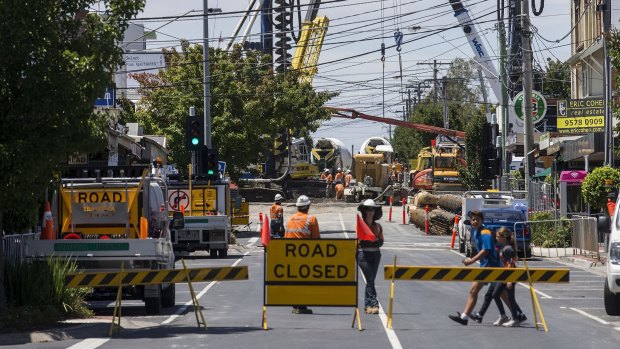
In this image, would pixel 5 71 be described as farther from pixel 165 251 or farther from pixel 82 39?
pixel 165 251

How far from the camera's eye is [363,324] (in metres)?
17.4

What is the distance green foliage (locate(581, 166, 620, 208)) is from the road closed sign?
750 inches

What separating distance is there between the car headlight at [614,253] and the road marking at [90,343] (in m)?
7.64

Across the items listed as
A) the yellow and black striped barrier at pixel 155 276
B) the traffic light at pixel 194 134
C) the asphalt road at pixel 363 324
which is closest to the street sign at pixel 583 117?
the traffic light at pixel 194 134

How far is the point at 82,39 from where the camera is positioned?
16.8 metres

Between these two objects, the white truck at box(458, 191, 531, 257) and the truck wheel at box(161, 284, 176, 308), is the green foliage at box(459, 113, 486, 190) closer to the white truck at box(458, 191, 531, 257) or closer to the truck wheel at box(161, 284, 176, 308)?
the white truck at box(458, 191, 531, 257)

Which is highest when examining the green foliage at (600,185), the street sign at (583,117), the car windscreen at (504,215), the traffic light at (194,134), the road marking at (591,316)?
the street sign at (583,117)

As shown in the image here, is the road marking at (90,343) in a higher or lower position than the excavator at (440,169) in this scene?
lower

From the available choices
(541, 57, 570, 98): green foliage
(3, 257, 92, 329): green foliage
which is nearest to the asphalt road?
(3, 257, 92, 329): green foliage

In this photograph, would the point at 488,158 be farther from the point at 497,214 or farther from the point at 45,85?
the point at 45,85

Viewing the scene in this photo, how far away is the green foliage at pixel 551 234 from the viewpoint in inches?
1594

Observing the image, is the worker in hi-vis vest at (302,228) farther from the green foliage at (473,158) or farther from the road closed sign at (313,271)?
the green foliage at (473,158)

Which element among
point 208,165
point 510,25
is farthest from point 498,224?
point 510,25

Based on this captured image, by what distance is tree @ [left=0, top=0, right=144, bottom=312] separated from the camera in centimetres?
1597
